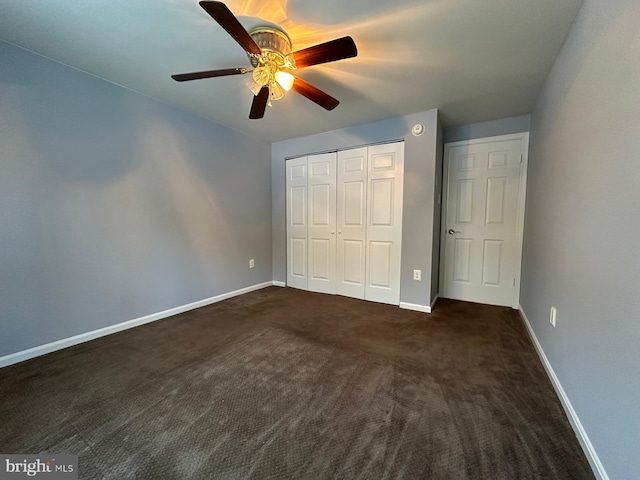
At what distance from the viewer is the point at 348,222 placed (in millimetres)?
3434

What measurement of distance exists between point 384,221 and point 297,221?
1.37 meters

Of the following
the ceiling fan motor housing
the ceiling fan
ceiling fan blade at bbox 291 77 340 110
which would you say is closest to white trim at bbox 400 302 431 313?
ceiling fan blade at bbox 291 77 340 110

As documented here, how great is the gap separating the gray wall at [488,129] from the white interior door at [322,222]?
1555 millimetres

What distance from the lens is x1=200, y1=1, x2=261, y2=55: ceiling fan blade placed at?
3.61 feet

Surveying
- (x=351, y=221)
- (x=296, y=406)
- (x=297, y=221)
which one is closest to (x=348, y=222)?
(x=351, y=221)

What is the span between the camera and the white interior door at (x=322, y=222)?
140 inches

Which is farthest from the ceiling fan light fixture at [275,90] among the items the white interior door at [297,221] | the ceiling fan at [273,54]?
the white interior door at [297,221]

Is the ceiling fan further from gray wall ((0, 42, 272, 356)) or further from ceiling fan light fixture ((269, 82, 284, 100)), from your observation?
gray wall ((0, 42, 272, 356))

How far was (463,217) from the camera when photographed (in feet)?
10.6

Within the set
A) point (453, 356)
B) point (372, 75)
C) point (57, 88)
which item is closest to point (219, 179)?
point (57, 88)

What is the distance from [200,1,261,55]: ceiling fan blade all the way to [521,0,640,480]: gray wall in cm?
161

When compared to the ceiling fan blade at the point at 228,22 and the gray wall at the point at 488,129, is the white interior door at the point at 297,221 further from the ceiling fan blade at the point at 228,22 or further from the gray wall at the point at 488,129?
the ceiling fan blade at the point at 228,22

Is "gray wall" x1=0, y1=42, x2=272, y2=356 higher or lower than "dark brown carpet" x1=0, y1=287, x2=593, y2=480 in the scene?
higher

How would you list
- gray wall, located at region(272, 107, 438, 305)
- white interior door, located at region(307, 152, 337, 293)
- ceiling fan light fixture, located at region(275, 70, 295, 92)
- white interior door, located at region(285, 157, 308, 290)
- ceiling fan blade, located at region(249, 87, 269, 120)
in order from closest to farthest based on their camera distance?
1. ceiling fan light fixture, located at region(275, 70, 295, 92)
2. ceiling fan blade, located at region(249, 87, 269, 120)
3. gray wall, located at region(272, 107, 438, 305)
4. white interior door, located at region(307, 152, 337, 293)
5. white interior door, located at region(285, 157, 308, 290)
